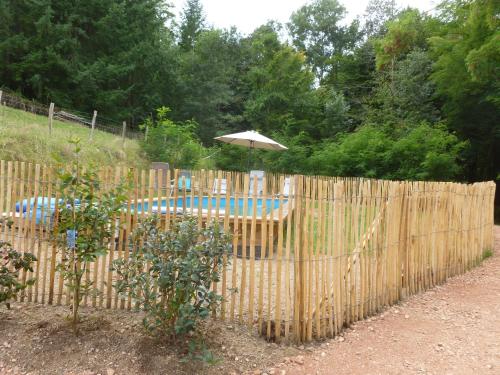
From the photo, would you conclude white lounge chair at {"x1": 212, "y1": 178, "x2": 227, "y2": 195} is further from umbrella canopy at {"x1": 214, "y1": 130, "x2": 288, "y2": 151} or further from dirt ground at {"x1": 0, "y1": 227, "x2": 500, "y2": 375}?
umbrella canopy at {"x1": 214, "y1": 130, "x2": 288, "y2": 151}

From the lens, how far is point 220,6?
34562 mm

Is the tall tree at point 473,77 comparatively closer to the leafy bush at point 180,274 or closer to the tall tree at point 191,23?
the leafy bush at point 180,274

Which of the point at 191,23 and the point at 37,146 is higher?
the point at 191,23

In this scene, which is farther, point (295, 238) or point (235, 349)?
point (295, 238)

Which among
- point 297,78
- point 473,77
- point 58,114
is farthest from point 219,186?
point 297,78

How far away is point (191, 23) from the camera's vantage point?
33906mm

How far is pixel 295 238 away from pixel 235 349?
98 centimetres

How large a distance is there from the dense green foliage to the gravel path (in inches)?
350

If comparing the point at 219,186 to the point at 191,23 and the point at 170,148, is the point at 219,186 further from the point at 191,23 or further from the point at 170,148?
the point at 191,23

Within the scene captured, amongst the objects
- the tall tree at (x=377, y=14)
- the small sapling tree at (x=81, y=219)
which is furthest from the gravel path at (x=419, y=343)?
the tall tree at (x=377, y=14)

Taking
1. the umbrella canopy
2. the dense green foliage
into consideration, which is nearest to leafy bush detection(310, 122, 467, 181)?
the dense green foliage

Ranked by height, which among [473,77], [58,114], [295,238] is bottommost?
[295,238]

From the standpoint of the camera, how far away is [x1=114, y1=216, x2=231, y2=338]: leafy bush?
2.68m

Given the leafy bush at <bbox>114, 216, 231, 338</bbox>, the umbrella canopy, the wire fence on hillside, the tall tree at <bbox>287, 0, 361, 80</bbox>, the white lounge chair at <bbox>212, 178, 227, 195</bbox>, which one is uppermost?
the tall tree at <bbox>287, 0, 361, 80</bbox>
